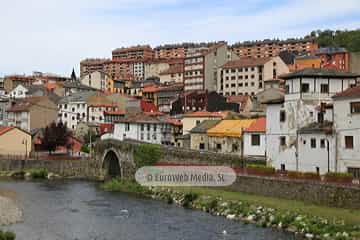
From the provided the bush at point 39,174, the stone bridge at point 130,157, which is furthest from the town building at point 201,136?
the bush at point 39,174

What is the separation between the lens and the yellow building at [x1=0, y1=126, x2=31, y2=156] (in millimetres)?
84125

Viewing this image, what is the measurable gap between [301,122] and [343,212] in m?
12.8

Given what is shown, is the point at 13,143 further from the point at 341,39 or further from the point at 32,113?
the point at 341,39

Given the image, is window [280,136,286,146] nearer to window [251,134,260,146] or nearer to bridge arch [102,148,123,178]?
window [251,134,260,146]

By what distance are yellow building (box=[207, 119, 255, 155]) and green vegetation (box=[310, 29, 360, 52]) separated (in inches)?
3152

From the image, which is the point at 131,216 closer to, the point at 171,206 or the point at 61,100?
the point at 171,206

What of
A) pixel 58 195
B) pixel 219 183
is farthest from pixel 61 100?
pixel 219 183

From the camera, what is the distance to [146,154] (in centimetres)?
6031

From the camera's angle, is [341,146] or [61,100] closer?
[341,146]

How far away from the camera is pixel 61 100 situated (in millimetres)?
116875

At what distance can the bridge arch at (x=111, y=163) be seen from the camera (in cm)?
6981

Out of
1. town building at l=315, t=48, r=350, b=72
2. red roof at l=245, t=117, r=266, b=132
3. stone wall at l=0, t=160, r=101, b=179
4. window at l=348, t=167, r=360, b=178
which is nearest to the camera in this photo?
window at l=348, t=167, r=360, b=178

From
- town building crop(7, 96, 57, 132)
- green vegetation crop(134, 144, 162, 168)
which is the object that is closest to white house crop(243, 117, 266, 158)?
green vegetation crop(134, 144, 162, 168)

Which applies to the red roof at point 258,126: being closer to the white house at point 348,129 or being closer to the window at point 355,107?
the white house at point 348,129
